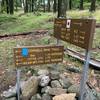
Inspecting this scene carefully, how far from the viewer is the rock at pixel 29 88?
4934mm

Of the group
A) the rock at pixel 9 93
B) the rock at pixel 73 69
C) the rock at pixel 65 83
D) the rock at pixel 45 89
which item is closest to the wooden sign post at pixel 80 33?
the rock at pixel 65 83

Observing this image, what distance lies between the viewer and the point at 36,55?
493 cm

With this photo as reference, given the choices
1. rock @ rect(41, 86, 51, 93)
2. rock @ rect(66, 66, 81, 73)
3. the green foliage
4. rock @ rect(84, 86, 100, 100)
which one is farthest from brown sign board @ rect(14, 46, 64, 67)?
the green foliage

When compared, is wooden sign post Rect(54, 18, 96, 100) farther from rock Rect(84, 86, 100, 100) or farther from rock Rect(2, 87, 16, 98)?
rock Rect(2, 87, 16, 98)

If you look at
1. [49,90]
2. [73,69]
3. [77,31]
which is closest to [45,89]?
[49,90]

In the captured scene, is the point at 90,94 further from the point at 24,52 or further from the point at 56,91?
the point at 24,52

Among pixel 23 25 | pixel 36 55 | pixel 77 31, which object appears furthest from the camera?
pixel 23 25

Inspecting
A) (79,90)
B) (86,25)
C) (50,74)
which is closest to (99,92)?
(79,90)

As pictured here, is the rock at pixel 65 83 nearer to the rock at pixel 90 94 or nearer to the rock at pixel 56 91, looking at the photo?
the rock at pixel 56 91

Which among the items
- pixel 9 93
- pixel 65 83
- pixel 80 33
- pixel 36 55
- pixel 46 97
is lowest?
pixel 9 93

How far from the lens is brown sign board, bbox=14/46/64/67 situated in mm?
4793

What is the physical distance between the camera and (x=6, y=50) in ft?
28.3

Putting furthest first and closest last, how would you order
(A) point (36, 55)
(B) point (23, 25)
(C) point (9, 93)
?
(B) point (23, 25) → (C) point (9, 93) → (A) point (36, 55)

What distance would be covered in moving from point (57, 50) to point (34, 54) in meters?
0.53
